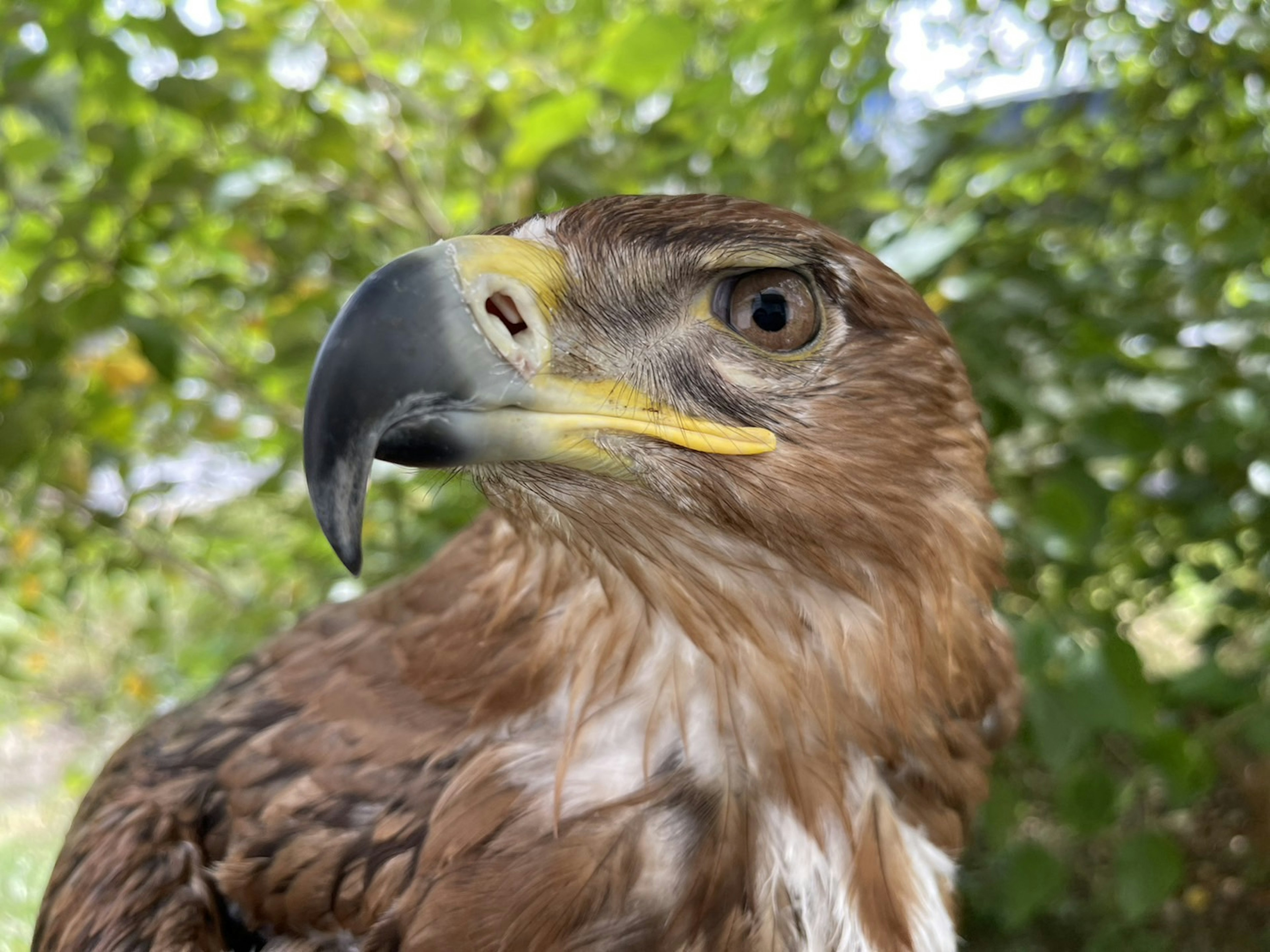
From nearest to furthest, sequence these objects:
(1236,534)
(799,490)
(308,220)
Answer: (799,490)
(308,220)
(1236,534)

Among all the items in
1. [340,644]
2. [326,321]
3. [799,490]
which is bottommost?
[340,644]

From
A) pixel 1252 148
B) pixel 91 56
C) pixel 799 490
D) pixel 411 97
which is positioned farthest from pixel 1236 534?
pixel 91 56

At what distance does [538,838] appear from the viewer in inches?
50.8

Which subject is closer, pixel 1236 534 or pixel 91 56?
pixel 91 56

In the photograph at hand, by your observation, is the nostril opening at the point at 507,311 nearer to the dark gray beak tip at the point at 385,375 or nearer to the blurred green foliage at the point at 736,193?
the dark gray beak tip at the point at 385,375

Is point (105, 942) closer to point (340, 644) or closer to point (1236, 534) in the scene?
point (340, 644)

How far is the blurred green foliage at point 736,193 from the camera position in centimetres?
199

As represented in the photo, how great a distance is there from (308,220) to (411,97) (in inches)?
17.2

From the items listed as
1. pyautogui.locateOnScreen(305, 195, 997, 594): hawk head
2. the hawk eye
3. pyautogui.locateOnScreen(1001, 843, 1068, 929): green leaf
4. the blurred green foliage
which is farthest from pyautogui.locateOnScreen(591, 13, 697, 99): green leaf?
pyautogui.locateOnScreen(1001, 843, 1068, 929): green leaf

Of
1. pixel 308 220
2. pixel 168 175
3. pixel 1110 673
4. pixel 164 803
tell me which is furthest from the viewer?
pixel 308 220

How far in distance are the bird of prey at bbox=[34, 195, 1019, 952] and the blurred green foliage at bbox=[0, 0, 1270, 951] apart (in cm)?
42

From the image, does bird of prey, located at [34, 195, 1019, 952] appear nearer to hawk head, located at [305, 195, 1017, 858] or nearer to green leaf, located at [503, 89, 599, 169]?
hawk head, located at [305, 195, 1017, 858]

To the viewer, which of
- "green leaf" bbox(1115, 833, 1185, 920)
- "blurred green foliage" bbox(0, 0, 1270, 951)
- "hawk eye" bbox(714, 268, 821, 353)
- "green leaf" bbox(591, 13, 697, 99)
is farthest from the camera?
"green leaf" bbox(1115, 833, 1185, 920)

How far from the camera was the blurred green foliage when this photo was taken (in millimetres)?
1985
